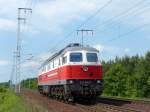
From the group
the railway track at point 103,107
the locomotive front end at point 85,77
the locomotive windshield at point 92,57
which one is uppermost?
the locomotive windshield at point 92,57

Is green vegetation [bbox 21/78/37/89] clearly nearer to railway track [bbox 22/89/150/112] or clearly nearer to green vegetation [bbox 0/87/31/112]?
green vegetation [bbox 0/87/31/112]

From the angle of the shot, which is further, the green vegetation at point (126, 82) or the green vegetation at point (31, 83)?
the green vegetation at point (31, 83)

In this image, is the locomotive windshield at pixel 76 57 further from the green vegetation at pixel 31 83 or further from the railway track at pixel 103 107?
the green vegetation at pixel 31 83

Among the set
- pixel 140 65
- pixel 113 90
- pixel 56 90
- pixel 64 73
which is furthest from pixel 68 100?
pixel 140 65

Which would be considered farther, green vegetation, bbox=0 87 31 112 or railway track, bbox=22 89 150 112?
green vegetation, bbox=0 87 31 112

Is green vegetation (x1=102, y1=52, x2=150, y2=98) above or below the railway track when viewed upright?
above

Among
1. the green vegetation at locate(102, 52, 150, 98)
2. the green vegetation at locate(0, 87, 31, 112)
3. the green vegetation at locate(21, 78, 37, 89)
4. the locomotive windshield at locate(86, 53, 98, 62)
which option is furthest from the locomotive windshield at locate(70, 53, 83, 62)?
the green vegetation at locate(21, 78, 37, 89)

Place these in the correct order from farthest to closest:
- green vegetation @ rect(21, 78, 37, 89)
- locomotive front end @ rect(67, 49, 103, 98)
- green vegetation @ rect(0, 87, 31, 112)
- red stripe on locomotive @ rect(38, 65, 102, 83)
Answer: green vegetation @ rect(21, 78, 37, 89) → red stripe on locomotive @ rect(38, 65, 102, 83) → locomotive front end @ rect(67, 49, 103, 98) → green vegetation @ rect(0, 87, 31, 112)

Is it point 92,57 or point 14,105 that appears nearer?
point 92,57

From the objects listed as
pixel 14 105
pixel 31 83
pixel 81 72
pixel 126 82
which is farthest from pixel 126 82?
pixel 31 83

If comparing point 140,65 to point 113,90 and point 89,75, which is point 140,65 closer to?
point 113,90

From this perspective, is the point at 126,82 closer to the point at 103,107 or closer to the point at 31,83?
the point at 103,107

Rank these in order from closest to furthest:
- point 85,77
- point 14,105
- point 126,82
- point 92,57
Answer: point 85,77
point 92,57
point 14,105
point 126,82

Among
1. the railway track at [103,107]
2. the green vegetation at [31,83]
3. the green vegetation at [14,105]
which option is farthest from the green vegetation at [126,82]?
the green vegetation at [31,83]
